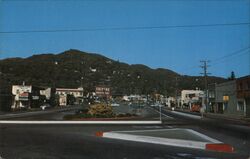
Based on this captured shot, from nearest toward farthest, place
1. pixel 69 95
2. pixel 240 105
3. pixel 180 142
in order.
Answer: pixel 180 142
pixel 240 105
pixel 69 95

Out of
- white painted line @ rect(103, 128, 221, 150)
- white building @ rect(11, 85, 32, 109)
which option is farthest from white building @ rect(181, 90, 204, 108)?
white painted line @ rect(103, 128, 221, 150)

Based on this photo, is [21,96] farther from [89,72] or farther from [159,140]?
[159,140]

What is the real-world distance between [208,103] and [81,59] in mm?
42882

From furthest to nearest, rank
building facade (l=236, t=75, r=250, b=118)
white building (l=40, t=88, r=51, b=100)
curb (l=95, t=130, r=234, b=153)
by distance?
white building (l=40, t=88, r=51, b=100) → building facade (l=236, t=75, r=250, b=118) → curb (l=95, t=130, r=234, b=153)

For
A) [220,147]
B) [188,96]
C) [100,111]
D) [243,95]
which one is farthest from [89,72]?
[220,147]

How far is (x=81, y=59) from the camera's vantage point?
130250 millimetres

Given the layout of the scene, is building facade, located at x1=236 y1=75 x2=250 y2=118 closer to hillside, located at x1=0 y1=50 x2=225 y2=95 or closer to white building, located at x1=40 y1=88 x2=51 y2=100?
hillside, located at x1=0 y1=50 x2=225 y2=95

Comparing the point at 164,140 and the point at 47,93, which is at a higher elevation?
the point at 47,93

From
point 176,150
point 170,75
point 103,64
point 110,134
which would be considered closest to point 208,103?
point 170,75

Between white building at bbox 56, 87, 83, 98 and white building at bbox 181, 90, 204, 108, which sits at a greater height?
white building at bbox 56, 87, 83, 98

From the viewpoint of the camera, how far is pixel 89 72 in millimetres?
129000

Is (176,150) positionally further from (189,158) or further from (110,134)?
(110,134)

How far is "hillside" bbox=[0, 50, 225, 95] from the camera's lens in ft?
371

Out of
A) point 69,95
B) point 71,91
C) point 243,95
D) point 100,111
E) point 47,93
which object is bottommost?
point 100,111
